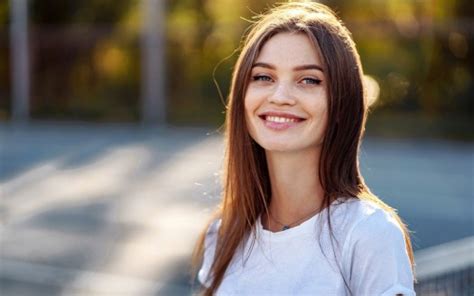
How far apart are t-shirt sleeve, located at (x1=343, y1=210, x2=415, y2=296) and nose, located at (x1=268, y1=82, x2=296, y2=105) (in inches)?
14.0

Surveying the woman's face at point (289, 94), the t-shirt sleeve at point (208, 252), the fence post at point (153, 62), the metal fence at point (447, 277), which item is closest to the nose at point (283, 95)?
the woman's face at point (289, 94)

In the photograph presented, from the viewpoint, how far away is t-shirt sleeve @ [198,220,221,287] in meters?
2.34

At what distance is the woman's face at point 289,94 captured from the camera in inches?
81.0

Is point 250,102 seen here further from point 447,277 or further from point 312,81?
point 447,277

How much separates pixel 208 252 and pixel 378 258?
678 millimetres

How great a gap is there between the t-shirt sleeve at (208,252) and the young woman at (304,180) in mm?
45

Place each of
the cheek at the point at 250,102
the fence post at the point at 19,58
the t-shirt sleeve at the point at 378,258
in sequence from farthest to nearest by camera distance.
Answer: the fence post at the point at 19,58 → the cheek at the point at 250,102 → the t-shirt sleeve at the point at 378,258

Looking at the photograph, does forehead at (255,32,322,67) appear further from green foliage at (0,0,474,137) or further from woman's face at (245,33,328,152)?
green foliage at (0,0,474,137)

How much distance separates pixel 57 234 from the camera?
8445 millimetres

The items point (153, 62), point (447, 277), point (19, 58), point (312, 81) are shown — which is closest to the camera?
point (312, 81)

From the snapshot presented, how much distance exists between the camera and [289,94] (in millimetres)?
2078

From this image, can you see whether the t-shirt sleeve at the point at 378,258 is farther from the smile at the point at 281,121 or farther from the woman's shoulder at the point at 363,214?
the smile at the point at 281,121

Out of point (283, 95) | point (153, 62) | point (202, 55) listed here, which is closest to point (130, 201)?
point (283, 95)

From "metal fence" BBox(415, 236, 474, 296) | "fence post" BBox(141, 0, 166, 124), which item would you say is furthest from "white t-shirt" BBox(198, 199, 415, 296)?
"fence post" BBox(141, 0, 166, 124)
